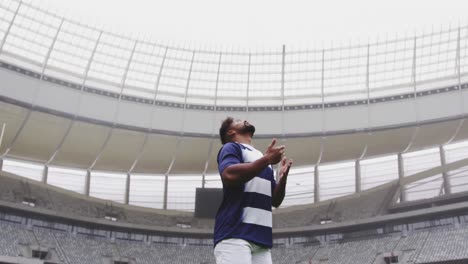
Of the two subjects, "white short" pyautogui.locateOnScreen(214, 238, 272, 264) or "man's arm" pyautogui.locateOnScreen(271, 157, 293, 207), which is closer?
"white short" pyautogui.locateOnScreen(214, 238, 272, 264)

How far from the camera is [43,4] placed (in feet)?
136

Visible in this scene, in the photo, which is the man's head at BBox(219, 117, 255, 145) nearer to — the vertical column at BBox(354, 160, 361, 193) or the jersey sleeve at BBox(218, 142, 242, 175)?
the jersey sleeve at BBox(218, 142, 242, 175)

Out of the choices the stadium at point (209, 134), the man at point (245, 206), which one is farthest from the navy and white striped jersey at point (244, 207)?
the stadium at point (209, 134)

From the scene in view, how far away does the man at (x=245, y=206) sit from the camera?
3736mm

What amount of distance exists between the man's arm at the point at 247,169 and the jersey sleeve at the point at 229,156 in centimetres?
7

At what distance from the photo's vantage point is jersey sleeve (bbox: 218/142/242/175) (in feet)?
12.8

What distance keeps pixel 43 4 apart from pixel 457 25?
31867 millimetres

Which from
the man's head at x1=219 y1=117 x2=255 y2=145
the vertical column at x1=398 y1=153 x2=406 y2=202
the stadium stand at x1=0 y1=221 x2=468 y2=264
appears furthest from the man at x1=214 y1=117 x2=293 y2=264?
the vertical column at x1=398 y1=153 x2=406 y2=202

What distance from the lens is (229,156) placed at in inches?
156

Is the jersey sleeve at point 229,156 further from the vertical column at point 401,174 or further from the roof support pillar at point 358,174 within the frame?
the roof support pillar at point 358,174

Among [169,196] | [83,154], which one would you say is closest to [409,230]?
[169,196]

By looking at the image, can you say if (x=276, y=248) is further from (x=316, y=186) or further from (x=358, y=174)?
(x=358, y=174)

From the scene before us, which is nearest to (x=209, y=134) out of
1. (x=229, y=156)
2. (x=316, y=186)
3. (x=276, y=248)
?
(x=316, y=186)

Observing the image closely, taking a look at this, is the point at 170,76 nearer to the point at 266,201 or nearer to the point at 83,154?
the point at 83,154
